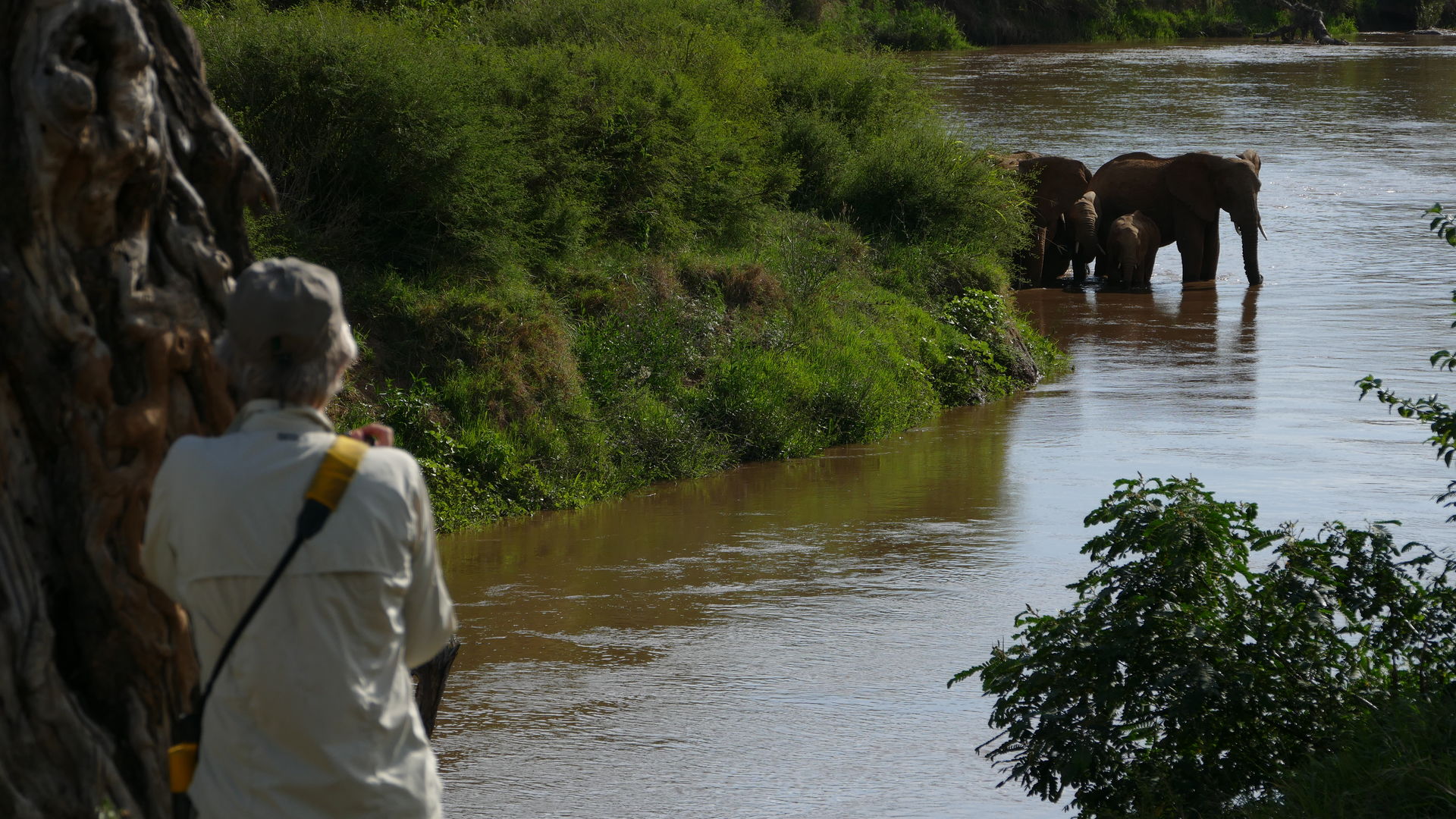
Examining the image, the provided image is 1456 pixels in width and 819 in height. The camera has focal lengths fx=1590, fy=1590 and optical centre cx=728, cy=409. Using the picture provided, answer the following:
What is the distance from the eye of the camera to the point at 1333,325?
21.1 metres

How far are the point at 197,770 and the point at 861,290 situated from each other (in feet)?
45.7

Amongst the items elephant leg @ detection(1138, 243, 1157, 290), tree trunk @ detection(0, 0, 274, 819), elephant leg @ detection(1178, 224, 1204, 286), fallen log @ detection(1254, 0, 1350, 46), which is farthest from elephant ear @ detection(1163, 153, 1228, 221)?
fallen log @ detection(1254, 0, 1350, 46)

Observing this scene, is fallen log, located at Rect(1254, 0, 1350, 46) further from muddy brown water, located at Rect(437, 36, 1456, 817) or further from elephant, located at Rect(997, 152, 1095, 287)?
muddy brown water, located at Rect(437, 36, 1456, 817)

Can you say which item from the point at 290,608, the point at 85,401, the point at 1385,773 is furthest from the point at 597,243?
the point at 290,608

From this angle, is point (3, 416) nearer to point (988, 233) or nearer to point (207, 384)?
point (207, 384)

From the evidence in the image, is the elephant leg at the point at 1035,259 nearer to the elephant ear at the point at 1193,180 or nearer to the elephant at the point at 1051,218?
the elephant at the point at 1051,218

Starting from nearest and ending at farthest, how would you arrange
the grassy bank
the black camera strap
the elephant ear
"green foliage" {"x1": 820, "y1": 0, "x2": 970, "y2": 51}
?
the black camera strap < the grassy bank < the elephant ear < "green foliage" {"x1": 820, "y1": 0, "x2": 970, "y2": 51}

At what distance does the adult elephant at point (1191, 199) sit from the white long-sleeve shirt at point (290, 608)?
77.5 ft

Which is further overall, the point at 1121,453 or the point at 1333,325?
the point at 1333,325

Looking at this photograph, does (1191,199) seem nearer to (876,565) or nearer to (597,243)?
(597,243)

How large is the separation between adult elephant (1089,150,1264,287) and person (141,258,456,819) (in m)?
23.6

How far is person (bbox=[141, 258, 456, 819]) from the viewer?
264 centimetres

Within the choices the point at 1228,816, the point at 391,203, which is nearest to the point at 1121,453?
the point at 391,203

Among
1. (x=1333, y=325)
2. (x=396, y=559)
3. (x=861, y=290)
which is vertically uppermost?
(x=396, y=559)
